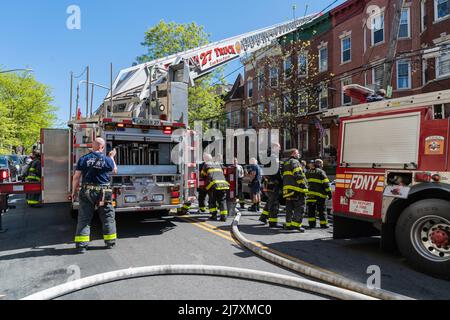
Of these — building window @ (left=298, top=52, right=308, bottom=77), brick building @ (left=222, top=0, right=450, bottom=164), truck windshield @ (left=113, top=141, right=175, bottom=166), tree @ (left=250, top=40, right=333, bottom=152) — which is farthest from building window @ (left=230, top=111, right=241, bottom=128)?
truck windshield @ (left=113, top=141, right=175, bottom=166)

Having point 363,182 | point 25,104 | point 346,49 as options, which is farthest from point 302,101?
point 25,104

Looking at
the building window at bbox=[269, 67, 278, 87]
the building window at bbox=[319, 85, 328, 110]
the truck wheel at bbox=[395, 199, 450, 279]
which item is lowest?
the truck wheel at bbox=[395, 199, 450, 279]

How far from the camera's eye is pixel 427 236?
430cm

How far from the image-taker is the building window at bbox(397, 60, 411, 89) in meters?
17.9

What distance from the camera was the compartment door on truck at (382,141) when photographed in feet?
15.0

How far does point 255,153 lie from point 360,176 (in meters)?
21.8

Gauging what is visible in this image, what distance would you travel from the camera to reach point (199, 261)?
4.89 metres

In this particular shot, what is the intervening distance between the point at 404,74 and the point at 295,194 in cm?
1445

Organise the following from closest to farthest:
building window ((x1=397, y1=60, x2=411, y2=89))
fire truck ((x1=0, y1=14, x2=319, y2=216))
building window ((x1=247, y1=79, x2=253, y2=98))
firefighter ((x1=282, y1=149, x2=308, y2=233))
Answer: fire truck ((x1=0, y1=14, x2=319, y2=216)), firefighter ((x1=282, y1=149, x2=308, y2=233)), building window ((x1=397, y1=60, x2=411, y2=89)), building window ((x1=247, y1=79, x2=253, y2=98))

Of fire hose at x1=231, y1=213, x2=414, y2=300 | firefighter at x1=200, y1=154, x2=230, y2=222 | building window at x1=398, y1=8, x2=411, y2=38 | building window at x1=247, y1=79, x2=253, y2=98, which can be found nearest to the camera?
fire hose at x1=231, y1=213, x2=414, y2=300

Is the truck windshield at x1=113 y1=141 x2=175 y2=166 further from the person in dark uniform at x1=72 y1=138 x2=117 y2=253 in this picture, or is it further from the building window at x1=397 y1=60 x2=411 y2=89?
the building window at x1=397 y1=60 x2=411 y2=89

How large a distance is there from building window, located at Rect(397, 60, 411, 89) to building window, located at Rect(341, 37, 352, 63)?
3.38 m

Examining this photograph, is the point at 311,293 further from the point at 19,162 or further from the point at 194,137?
the point at 19,162

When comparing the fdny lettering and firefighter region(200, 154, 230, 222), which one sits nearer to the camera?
the fdny lettering
